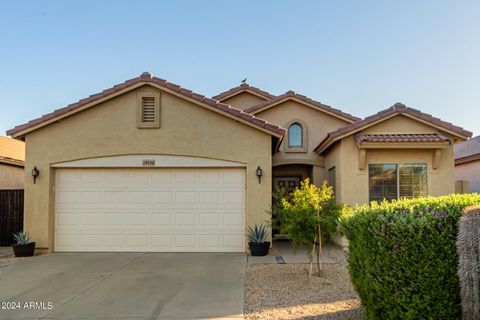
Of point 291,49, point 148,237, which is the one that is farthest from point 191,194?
point 291,49

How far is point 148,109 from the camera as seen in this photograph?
1115cm

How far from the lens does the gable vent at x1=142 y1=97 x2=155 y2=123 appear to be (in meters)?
11.1

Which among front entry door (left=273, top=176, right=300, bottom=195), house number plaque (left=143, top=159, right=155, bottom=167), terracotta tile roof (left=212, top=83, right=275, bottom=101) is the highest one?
terracotta tile roof (left=212, top=83, right=275, bottom=101)

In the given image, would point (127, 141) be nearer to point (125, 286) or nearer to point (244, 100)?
point (125, 286)

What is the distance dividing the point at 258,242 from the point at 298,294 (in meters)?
3.63

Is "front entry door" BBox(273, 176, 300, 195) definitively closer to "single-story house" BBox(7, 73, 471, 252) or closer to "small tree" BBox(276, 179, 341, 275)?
"single-story house" BBox(7, 73, 471, 252)

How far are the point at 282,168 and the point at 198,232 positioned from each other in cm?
583

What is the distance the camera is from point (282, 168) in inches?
601

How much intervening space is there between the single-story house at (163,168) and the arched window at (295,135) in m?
3.52

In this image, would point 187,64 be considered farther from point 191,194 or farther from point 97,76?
point 191,194

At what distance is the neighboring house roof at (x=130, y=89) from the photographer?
35.3 feet

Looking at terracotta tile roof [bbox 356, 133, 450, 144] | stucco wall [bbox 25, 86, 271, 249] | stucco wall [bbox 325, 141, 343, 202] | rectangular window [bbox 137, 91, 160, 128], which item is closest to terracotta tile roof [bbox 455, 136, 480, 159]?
terracotta tile roof [bbox 356, 133, 450, 144]

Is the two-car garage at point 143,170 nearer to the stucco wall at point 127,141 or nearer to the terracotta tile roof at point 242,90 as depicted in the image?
the stucco wall at point 127,141

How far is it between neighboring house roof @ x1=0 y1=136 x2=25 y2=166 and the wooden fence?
3580 mm
